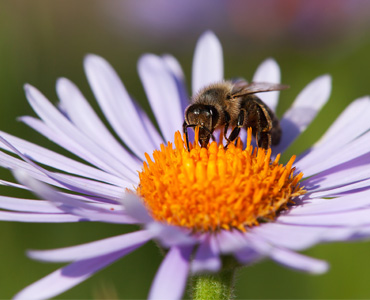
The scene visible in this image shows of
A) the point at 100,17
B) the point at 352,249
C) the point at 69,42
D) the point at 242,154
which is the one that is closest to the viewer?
the point at 242,154

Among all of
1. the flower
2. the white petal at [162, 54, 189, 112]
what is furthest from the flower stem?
the white petal at [162, 54, 189, 112]

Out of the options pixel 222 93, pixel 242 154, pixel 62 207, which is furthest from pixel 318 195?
pixel 62 207

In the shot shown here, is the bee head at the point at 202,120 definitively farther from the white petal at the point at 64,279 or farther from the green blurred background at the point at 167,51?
the white petal at the point at 64,279

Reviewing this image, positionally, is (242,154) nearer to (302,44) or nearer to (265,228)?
(265,228)

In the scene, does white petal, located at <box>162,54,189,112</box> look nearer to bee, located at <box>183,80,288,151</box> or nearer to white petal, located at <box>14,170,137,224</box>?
bee, located at <box>183,80,288,151</box>

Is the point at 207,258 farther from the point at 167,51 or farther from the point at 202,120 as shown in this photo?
the point at 167,51
